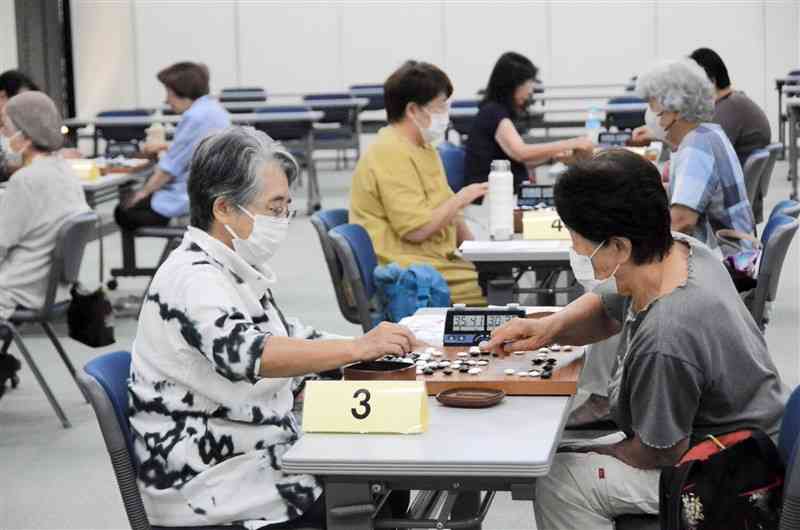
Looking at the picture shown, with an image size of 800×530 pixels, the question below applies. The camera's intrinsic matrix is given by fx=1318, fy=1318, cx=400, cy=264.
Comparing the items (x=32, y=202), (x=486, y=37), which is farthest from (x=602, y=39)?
(x=32, y=202)

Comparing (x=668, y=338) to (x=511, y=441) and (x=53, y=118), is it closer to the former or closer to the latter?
(x=511, y=441)

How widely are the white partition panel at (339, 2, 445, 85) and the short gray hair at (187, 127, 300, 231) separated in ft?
42.2

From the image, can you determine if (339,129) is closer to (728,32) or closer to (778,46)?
(728,32)

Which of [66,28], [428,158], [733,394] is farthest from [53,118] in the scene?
[66,28]

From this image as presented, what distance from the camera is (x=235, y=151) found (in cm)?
251

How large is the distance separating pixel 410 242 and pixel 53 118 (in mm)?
1633

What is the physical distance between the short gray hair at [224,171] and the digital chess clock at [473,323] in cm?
59

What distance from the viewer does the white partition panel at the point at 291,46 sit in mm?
15453

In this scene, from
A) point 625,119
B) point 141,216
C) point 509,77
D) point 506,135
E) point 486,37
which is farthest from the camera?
point 486,37

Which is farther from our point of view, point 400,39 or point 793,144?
point 400,39

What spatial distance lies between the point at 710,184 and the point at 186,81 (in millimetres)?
3574

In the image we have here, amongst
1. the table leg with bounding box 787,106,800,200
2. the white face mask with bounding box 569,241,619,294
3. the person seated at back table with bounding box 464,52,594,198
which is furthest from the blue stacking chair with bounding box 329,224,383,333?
the table leg with bounding box 787,106,800,200

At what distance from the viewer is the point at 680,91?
445cm

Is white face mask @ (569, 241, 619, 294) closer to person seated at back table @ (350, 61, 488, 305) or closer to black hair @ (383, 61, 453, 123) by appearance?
person seated at back table @ (350, 61, 488, 305)
